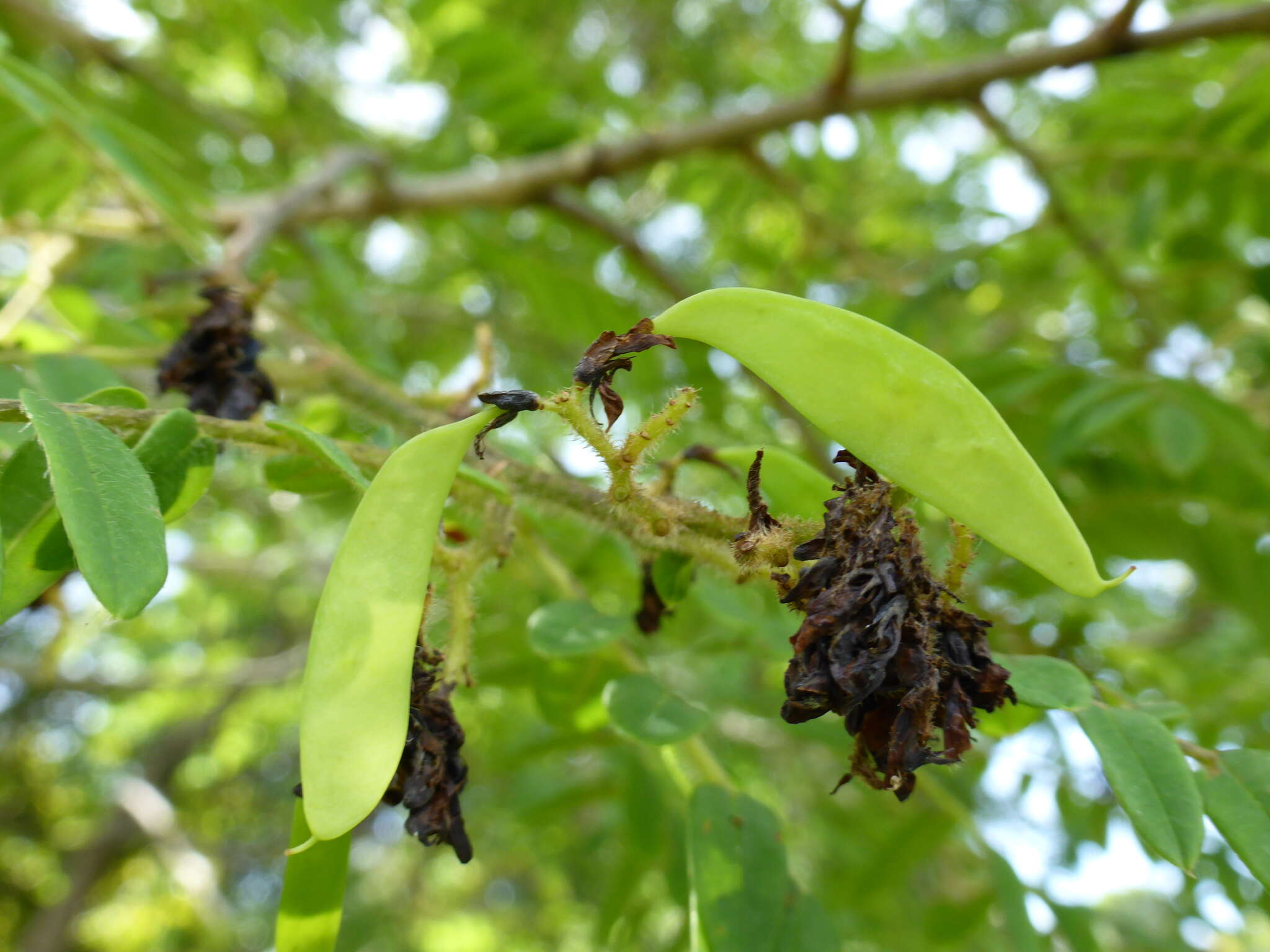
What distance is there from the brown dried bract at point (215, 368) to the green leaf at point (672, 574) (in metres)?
0.74

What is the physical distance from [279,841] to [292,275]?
8.56 meters

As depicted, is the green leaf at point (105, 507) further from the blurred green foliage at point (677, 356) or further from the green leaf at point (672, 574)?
the green leaf at point (672, 574)

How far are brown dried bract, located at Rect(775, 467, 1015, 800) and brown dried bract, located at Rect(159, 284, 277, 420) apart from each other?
100 centimetres

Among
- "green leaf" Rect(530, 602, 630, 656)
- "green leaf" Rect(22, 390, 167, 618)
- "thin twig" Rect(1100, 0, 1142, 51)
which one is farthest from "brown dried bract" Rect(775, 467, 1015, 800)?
"thin twig" Rect(1100, 0, 1142, 51)

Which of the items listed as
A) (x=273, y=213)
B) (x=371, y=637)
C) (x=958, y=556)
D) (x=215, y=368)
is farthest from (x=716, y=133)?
(x=371, y=637)

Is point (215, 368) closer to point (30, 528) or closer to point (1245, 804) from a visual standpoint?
point (30, 528)

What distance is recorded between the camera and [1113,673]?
2254mm

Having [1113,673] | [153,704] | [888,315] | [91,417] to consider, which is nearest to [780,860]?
[91,417]

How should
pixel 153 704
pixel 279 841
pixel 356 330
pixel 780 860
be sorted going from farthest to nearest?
pixel 279 841 < pixel 153 704 < pixel 356 330 < pixel 780 860

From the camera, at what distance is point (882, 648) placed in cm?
77

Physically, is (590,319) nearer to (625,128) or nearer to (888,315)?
(888,315)

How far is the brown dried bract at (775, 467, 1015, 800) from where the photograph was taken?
2.58 feet

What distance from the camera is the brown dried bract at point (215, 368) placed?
1.44 metres

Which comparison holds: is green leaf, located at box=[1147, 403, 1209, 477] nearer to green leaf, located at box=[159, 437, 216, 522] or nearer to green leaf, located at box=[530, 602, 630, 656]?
green leaf, located at box=[530, 602, 630, 656]
